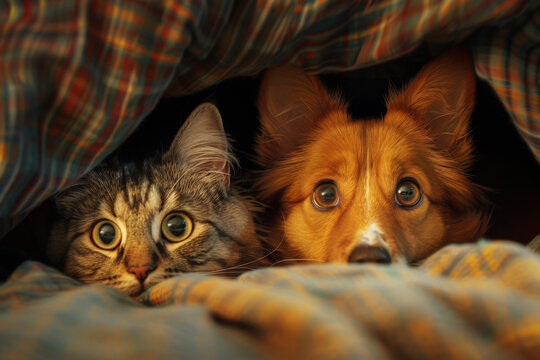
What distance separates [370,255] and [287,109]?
2.77 ft

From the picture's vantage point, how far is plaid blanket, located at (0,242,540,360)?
0.71m

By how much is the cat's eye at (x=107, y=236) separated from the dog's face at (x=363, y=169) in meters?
0.68

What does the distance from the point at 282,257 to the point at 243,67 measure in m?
0.86

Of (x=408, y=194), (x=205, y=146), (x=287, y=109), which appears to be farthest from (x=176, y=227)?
(x=408, y=194)

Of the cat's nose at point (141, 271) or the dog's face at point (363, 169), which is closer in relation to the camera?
the cat's nose at point (141, 271)

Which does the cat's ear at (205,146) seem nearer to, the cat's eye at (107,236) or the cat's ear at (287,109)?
the cat's ear at (287,109)

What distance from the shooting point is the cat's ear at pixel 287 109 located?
1880mm

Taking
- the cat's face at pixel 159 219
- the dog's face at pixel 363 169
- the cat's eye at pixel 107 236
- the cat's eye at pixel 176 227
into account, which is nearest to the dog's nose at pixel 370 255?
the dog's face at pixel 363 169

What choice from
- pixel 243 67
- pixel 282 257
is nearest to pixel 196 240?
pixel 282 257

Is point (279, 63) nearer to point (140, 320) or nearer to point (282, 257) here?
point (282, 257)

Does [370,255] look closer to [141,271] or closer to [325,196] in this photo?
[325,196]

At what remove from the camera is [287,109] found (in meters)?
1.96

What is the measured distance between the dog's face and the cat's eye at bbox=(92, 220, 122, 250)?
68cm

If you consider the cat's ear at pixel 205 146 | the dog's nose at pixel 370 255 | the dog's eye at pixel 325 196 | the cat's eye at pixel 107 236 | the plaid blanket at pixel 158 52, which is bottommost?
the dog's nose at pixel 370 255
